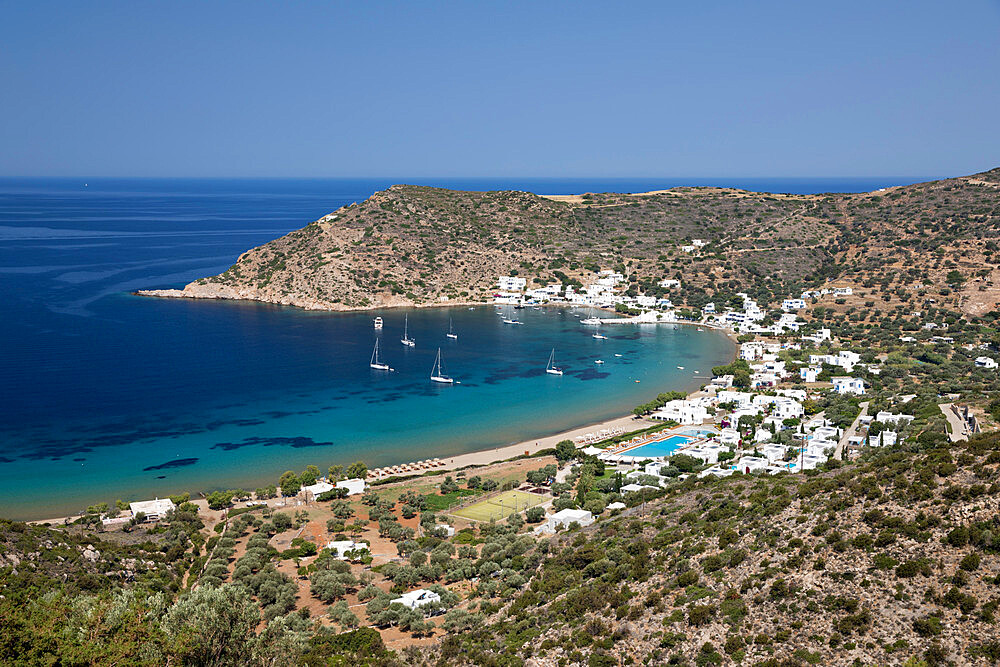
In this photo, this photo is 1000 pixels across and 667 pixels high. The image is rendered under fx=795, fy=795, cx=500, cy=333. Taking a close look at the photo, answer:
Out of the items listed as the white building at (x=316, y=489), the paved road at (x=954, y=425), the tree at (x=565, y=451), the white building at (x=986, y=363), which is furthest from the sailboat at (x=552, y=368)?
the white building at (x=986, y=363)

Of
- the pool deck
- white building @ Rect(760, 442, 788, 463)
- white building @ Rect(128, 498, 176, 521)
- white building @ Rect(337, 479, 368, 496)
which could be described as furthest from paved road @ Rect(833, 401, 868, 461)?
white building @ Rect(128, 498, 176, 521)

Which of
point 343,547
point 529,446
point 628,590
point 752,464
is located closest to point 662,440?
point 529,446

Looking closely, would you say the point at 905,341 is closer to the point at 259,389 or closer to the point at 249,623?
the point at 259,389

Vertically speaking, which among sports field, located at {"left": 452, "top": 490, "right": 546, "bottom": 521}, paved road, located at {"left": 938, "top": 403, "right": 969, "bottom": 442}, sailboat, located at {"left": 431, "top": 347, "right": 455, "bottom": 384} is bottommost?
sports field, located at {"left": 452, "top": 490, "right": 546, "bottom": 521}

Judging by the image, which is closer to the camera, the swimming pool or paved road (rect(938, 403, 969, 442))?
paved road (rect(938, 403, 969, 442))

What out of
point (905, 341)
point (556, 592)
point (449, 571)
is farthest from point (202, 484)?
point (905, 341)

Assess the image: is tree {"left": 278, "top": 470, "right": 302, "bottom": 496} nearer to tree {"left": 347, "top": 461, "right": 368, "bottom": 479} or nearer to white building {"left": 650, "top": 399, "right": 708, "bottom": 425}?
tree {"left": 347, "top": 461, "right": 368, "bottom": 479}
